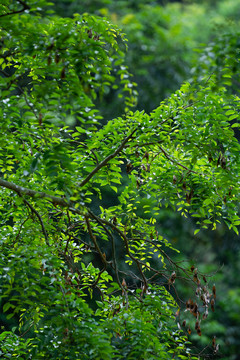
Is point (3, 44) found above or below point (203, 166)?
above

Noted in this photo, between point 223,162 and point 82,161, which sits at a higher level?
point 82,161

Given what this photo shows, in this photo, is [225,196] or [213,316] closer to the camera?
[225,196]

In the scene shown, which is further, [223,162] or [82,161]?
[82,161]

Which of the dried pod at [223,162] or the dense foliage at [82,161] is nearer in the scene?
the dense foliage at [82,161]

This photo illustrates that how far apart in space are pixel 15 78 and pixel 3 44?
22 centimetres

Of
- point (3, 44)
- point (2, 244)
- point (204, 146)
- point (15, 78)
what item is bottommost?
point (2, 244)

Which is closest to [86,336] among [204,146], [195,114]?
[204,146]

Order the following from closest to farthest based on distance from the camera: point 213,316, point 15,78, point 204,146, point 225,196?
point 15,78, point 204,146, point 225,196, point 213,316

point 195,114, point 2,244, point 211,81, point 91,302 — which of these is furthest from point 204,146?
point 91,302

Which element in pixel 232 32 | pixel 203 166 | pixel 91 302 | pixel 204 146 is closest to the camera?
pixel 232 32

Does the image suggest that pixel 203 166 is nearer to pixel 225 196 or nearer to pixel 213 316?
pixel 225 196

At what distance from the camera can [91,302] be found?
23.3ft

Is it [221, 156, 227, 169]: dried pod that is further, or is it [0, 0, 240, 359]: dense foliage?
[221, 156, 227, 169]: dried pod

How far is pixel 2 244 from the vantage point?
329 cm
